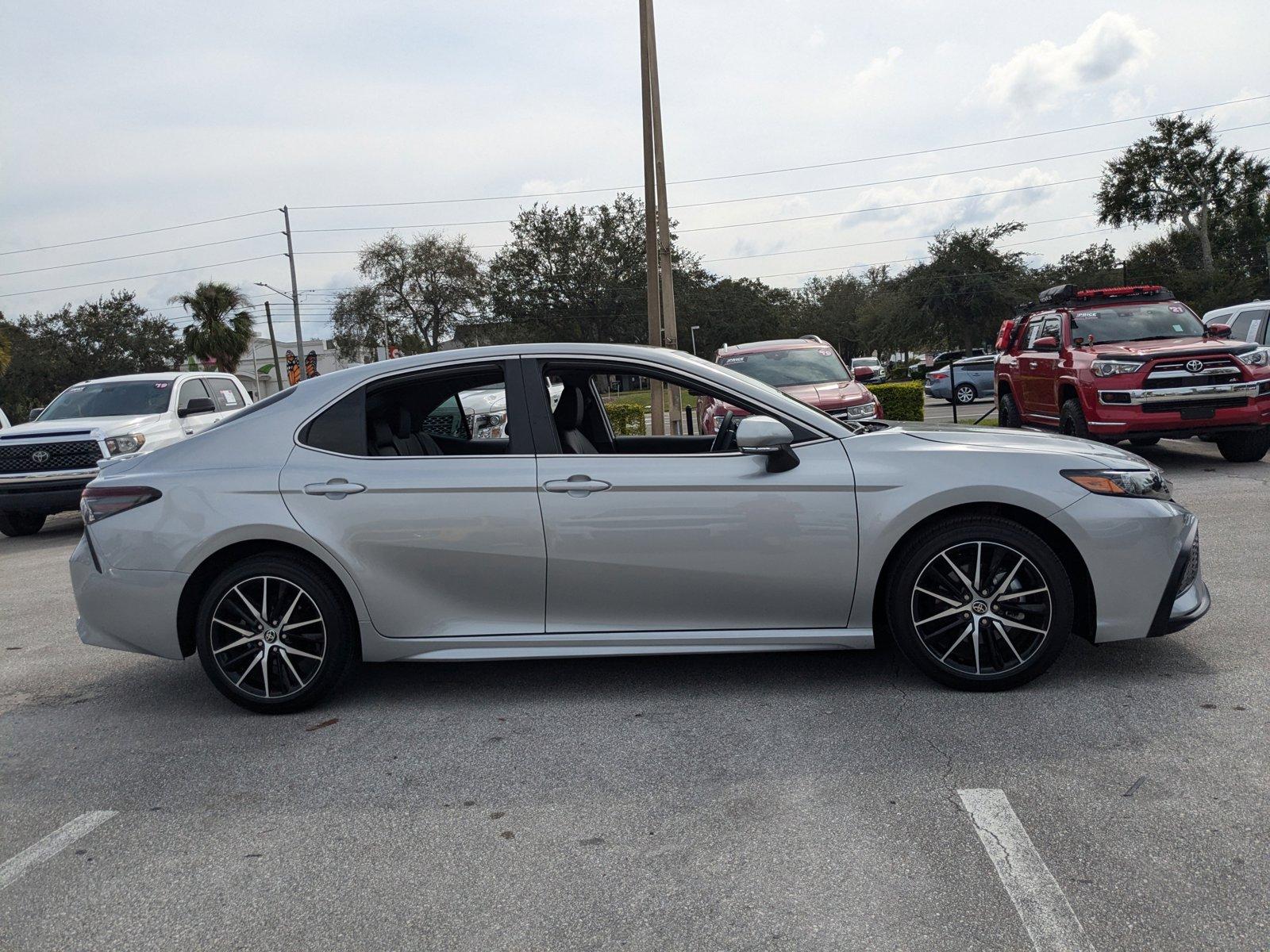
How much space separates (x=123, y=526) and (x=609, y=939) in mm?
3174

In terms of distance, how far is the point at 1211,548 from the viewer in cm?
723

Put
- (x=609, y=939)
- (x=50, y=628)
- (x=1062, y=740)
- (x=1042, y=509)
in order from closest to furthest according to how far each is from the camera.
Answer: (x=609, y=939)
(x=1062, y=740)
(x=1042, y=509)
(x=50, y=628)

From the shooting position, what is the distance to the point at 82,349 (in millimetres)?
61031

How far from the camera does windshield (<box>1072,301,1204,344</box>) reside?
472 inches

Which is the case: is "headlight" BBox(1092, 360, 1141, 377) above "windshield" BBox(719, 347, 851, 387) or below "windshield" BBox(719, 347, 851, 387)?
below

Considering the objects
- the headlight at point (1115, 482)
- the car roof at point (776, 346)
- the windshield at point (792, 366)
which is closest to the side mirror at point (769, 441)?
the headlight at point (1115, 482)

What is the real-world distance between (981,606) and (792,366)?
30.4 feet

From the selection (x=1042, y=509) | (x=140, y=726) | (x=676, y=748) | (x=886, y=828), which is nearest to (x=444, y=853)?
(x=676, y=748)

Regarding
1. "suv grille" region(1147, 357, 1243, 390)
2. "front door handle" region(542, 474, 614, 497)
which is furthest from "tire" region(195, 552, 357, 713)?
"suv grille" region(1147, 357, 1243, 390)

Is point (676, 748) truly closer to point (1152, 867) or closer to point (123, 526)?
point (1152, 867)

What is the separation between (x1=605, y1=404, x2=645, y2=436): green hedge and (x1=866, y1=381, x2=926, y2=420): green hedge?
438 cm

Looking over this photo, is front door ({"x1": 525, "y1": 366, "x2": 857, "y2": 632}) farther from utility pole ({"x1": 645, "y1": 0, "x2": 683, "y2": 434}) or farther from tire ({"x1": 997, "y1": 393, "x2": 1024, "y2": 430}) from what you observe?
utility pole ({"x1": 645, "y1": 0, "x2": 683, "y2": 434})

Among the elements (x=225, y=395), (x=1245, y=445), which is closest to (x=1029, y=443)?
(x=1245, y=445)

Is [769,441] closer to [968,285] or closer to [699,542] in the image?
[699,542]
